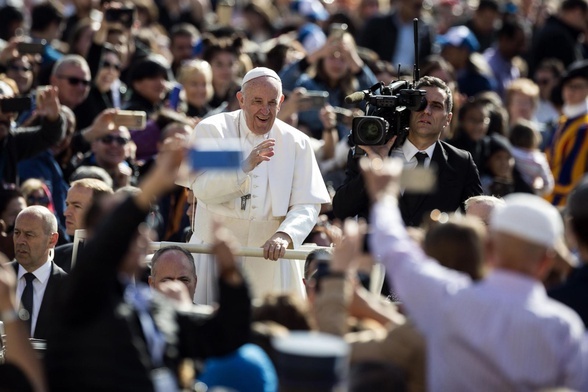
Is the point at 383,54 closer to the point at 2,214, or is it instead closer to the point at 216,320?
the point at 2,214

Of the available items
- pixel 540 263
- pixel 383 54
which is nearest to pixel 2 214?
pixel 540 263

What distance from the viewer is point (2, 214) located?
9539 mm

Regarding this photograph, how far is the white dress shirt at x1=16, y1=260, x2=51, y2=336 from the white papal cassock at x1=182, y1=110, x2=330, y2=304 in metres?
0.93

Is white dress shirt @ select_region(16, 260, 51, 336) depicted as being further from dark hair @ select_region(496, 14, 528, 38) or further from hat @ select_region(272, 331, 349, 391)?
dark hair @ select_region(496, 14, 528, 38)

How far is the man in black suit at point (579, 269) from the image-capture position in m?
5.65

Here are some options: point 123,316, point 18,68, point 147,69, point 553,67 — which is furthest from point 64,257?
point 553,67

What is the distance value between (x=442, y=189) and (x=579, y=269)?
7.95 feet

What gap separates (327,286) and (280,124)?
3443 mm

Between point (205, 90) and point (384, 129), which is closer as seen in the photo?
point (384, 129)

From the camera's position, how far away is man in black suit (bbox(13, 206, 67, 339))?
334 inches

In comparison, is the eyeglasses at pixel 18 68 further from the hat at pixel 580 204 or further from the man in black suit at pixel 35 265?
the hat at pixel 580 204

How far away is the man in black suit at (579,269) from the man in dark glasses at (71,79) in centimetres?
609

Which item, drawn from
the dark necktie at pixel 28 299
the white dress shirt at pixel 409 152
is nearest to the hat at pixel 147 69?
the dark necktie at pixel 28 299

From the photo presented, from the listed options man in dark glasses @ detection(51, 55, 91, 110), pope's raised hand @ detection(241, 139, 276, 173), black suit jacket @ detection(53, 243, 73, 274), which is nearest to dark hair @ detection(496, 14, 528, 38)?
man in dark glasses @ detection(51, 55, 91, 110)
